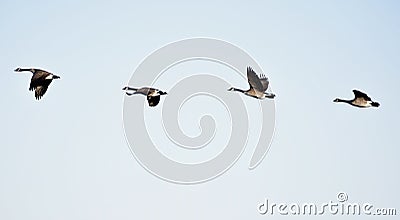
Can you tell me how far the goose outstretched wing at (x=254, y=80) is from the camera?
23.8m

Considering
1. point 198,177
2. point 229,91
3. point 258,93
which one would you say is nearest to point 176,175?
point 198,177

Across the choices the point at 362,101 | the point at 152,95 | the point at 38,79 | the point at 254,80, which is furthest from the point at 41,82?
the point at 362,101

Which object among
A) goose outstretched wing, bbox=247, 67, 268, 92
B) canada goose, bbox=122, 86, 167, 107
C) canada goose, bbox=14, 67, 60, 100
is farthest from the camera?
canada goose, bbox=122, 86, 167, 107

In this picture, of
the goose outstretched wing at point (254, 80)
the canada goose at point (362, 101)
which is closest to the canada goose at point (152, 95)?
the goose outstretched wing at point (254, 80)

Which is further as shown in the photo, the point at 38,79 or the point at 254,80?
the point at 254,80

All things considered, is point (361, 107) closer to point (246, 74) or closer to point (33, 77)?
point (246, 74)

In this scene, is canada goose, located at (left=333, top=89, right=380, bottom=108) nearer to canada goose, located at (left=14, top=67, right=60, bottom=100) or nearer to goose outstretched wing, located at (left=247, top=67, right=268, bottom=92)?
goose outstretched wing, located at (left=247, top=67, right=268, bottom=92)

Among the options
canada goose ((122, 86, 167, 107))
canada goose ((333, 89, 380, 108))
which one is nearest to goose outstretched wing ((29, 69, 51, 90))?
canada goose ((122, 86, 167, 107))

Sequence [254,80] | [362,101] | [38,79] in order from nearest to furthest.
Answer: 1. [38,79]
2. [254,80]
3. [362,101]

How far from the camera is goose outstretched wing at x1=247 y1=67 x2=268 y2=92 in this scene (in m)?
23.8

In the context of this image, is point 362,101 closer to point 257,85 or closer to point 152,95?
point 257,85

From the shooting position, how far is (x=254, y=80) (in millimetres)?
23891

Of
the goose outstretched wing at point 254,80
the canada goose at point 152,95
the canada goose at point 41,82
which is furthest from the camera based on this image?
the canada goose at point 152,95

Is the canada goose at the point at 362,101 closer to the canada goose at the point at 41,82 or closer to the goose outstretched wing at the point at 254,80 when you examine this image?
the goose outstretched wing at the point at 254,80
